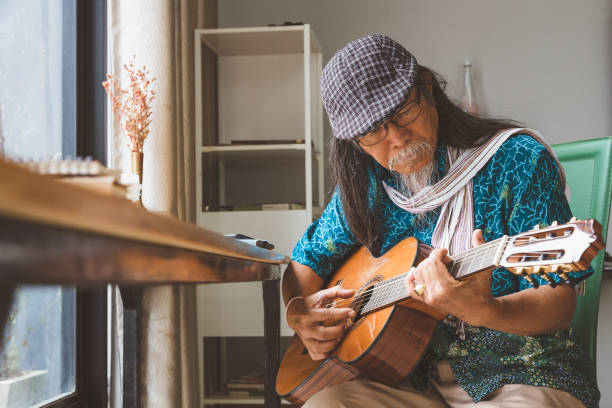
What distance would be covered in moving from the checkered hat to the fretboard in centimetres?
30

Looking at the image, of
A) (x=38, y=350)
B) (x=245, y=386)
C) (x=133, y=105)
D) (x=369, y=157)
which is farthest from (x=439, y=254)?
(x=245, y=386)

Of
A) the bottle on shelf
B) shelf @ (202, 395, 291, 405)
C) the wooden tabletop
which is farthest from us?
the bottle on shelf

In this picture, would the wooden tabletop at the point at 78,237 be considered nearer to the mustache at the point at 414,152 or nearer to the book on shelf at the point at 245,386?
the mustache at the point at 414,152

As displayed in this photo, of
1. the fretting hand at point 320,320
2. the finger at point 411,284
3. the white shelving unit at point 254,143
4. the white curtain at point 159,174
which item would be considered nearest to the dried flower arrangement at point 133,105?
the white curtain at point 159,174

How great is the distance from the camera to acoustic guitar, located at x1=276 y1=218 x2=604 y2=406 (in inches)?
24.9

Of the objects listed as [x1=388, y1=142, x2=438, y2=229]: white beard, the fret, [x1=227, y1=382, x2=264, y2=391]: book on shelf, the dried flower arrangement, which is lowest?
[x1=227, y1=382, x2=264, y2=391]: book on shelf

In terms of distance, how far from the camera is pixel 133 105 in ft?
4.91

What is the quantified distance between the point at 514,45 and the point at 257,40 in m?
1.26

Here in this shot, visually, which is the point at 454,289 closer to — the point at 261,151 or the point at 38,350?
the point at 38,350

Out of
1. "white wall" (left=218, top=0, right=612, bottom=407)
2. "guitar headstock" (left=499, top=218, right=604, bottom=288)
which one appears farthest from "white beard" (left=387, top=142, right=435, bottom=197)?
"white wall" (left=218, top=0, right=612, bottom=407)

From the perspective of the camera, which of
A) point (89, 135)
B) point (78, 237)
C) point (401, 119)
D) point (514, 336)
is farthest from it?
point (89, 135)

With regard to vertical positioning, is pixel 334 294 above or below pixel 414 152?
below

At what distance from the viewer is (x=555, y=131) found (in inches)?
97.4

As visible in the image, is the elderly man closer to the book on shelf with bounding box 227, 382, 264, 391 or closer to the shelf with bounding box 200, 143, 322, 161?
A: the shelf with bounding box 200, 143, 322, 161
